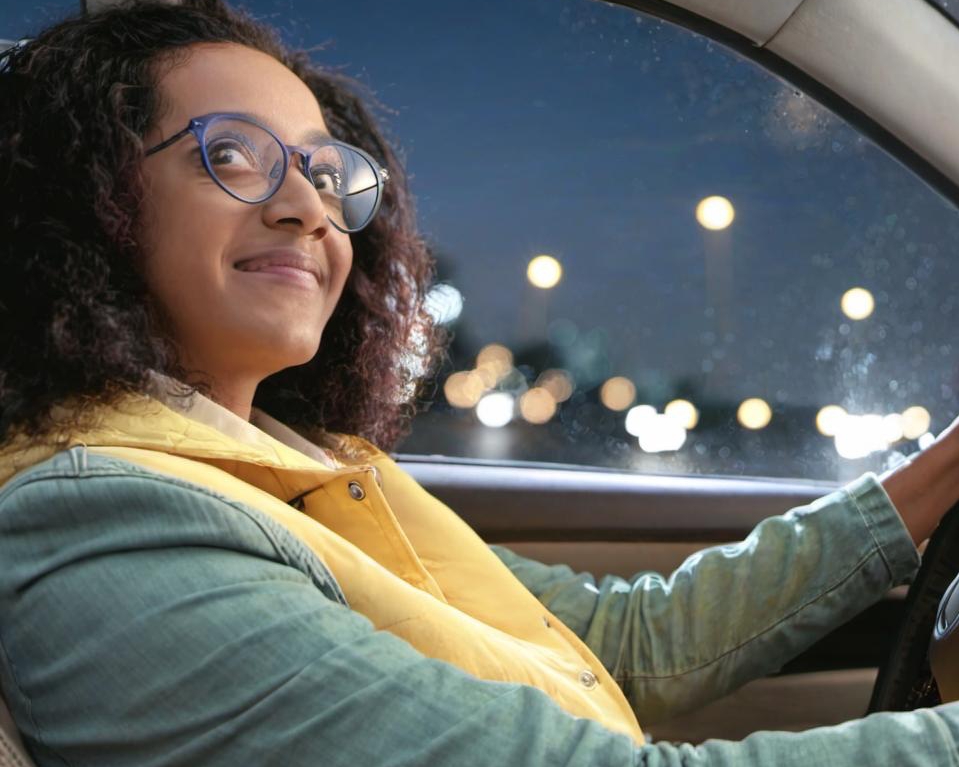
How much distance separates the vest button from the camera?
4.66 ft

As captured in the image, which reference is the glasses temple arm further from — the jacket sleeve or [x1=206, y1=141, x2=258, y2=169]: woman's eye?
the jacket sleeve

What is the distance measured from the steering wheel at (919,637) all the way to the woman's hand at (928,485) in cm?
2

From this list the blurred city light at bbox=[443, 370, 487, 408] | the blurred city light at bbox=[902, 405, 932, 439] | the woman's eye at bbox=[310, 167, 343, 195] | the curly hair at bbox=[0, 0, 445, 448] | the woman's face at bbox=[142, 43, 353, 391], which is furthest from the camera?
the blurred city light at bbox=[443, 370, 487, 408]

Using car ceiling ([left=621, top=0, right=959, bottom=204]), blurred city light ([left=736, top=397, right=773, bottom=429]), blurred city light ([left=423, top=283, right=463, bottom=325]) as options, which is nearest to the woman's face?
blurred city light ([left=423, top=283, right=463, bottom=325])

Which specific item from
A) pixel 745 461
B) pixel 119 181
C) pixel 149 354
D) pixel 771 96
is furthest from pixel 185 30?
pixel 745 461

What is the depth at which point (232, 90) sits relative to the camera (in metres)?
1.43

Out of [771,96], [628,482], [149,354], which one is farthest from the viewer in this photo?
[628,482]

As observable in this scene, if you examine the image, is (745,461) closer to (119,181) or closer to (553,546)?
(553,546)

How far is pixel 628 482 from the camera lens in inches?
94.7

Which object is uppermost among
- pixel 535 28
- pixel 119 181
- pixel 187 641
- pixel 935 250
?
pixel 535 28

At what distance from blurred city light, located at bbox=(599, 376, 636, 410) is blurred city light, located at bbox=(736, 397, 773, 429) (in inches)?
10.7

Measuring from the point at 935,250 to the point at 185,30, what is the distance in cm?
171

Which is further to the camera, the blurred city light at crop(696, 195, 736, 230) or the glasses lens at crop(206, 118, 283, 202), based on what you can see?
the blurred city light at crop(696, 195, 736, 230)

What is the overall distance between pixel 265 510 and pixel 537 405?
5.62 ft
